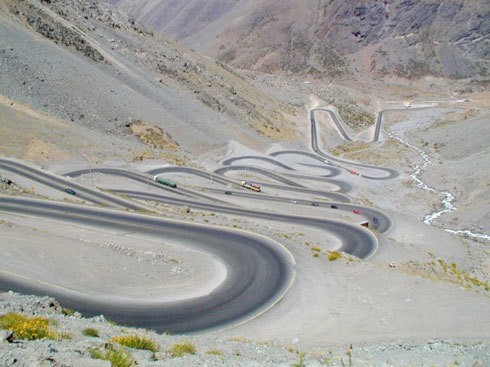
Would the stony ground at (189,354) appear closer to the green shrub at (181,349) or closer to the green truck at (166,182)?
the green shrub at (181,349)

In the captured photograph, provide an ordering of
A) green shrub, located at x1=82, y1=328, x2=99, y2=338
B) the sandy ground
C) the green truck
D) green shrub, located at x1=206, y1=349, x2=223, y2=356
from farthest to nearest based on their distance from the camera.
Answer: the green truck → the sandy ground → green shrub, located at x1=82, y1=328, x2=99, y2=338 → green shrub, located at x1=206, y1=349, x2=223, y2=356

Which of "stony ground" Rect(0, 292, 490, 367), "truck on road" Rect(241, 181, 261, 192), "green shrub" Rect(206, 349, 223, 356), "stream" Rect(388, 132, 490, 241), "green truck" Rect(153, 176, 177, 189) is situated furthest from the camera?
"truck on road" Rect(241, 181, 261, 192)

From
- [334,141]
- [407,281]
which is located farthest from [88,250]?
[334,141]

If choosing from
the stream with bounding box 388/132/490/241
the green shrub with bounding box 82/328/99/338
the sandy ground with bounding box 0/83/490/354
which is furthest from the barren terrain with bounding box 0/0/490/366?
the green shrub with bounding box 82/328/99/338

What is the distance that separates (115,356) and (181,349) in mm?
3082

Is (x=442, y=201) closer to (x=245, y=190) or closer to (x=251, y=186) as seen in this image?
(x=251, y=186)

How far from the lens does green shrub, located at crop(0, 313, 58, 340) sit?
11609mm

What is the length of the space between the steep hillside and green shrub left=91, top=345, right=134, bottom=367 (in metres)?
62.6

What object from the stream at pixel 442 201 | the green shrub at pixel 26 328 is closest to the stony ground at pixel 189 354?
the green shrub at pixel 26 328

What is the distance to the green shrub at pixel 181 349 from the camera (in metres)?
13.0

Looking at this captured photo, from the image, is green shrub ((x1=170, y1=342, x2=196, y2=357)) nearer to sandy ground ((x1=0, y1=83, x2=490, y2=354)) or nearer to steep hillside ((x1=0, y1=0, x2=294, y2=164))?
sandy ground ((x1=0, y1=83, x2=490, y2=354))

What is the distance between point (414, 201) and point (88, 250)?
2045 inches

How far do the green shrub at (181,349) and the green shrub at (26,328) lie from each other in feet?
9.37

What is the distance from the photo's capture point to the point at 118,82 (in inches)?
3472
